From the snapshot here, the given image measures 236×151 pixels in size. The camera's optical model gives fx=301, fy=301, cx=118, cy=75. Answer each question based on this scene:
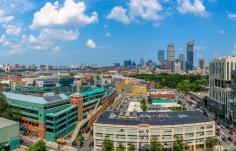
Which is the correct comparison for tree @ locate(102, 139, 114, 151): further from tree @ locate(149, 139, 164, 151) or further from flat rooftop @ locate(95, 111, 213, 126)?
tree @ locate(149, 139, 164, 151)

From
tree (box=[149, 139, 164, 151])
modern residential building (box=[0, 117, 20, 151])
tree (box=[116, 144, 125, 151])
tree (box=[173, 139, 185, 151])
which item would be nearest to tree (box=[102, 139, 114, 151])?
tree (box=[116, 144, 125, 151])

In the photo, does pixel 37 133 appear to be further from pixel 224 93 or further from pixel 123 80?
pixel 123 80

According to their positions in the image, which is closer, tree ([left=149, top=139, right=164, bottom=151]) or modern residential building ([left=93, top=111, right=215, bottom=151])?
tree ([left=149, top=139, right=164, bottom=151])

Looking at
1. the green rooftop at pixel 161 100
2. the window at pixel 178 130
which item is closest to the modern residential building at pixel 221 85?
the green rooftop at pixel 161 100

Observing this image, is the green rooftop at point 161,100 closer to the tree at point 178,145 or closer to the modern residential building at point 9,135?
the tree at point 178,145

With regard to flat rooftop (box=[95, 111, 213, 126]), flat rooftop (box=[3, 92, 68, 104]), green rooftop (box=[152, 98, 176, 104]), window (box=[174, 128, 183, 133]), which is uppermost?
flat rooftop (box=[3, 92, 68, 104])

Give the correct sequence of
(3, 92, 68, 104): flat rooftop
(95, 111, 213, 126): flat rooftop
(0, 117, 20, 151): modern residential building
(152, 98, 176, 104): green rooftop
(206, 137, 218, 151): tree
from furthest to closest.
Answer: (152, 98, 176, 104): green rooftop
(3, 92, 68, 104): flat rooftop
(0, 117, 20, 151): modern residential building
(95, 111, 213, 126): flat rooftop
(206, 137, 218, 151): tree

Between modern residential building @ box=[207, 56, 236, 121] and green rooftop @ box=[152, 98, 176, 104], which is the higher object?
modern residential building @ box=[207, 56, 236, 121]
